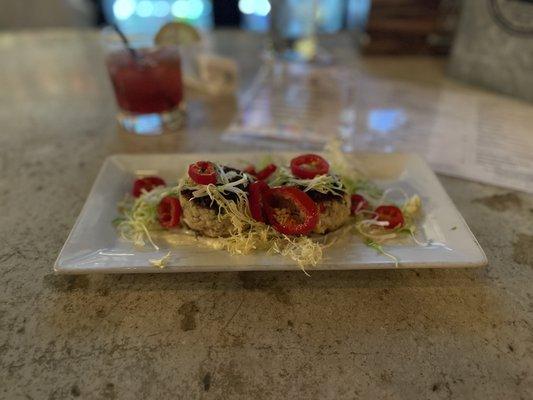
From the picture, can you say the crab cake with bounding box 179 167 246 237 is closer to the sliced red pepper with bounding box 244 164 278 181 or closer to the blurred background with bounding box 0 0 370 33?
the sliced red pepper with bounding box 244 164 278 181

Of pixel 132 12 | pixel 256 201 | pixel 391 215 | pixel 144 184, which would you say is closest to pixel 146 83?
pixel 144 184

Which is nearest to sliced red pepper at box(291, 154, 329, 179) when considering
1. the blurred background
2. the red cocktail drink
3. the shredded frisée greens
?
the shredded frisée greens

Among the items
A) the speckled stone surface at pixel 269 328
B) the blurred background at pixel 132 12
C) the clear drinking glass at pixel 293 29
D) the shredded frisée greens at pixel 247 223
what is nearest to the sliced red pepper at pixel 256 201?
the shredded frisée greens at pixel 247 223

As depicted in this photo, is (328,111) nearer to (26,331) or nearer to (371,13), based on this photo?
(371,13)

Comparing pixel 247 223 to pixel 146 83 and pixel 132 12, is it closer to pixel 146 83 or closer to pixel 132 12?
pixel 146 83

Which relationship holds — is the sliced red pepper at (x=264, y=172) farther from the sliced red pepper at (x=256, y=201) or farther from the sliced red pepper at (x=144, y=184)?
the sliced red pepper at (x=144, y=184)
